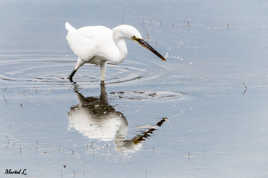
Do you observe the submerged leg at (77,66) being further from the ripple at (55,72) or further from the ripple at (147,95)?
the ripple at (147,95)

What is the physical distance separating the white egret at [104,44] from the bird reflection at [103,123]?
2.63 feet

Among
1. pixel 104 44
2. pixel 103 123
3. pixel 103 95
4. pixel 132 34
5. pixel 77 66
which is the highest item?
pixel 132 34

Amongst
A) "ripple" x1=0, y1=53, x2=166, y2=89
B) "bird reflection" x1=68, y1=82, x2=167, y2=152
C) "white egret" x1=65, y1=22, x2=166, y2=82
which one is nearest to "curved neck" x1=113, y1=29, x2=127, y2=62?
"white egret" x1=65, y1=22, x2=166, y2=82

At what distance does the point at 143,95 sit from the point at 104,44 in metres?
1.02

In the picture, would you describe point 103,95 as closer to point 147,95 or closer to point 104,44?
point 147,95

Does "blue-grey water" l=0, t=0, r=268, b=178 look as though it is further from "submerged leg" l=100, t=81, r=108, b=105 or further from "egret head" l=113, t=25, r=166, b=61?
"egret head" l=113, t=25, r=166, b=61

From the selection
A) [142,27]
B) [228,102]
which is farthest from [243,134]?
[142,27]

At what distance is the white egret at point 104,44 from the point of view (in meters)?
10.9

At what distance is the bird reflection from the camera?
8.73m

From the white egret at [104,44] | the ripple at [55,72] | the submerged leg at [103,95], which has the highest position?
the white egret at [104,44]

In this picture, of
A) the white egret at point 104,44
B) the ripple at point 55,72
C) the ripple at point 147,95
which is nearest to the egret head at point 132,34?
the white egret at point 104,44

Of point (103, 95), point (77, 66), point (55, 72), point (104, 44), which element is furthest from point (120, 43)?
point (55, 72)

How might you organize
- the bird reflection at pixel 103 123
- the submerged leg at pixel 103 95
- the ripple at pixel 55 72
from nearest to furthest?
the bird reflection at pixel 103 123, the submerged leg at pixel 103 95, the ripple at pixel 55 72

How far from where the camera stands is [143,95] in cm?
1081
